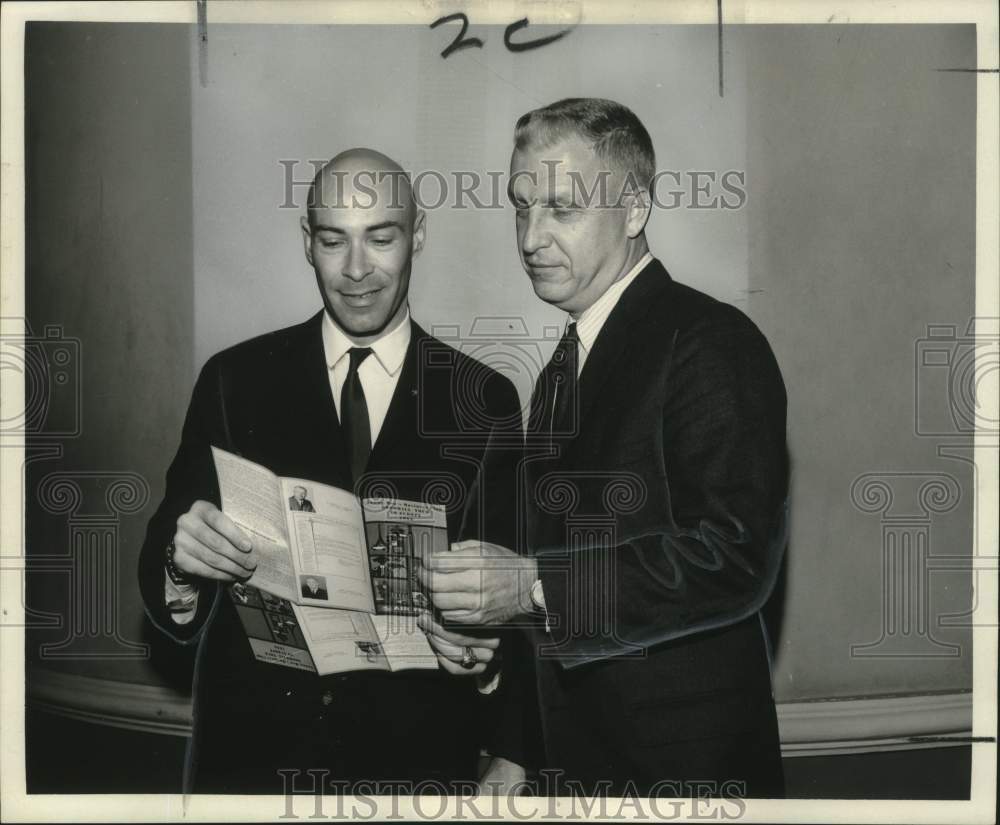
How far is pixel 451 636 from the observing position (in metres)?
2.76

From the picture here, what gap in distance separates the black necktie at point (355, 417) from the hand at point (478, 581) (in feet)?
0.88

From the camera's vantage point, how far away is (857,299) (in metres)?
2.84

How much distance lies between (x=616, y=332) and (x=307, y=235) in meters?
0.76

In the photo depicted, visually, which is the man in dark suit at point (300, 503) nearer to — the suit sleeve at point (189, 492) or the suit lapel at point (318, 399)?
the suit lapel at point (318, 399)

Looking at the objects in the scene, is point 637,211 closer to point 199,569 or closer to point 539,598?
point 539,598

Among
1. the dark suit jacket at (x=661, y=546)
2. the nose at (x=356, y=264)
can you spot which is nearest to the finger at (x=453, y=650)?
the dark suit jacket at (x=661, y=546)

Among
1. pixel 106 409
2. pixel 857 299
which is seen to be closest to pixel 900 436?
pixel 857 299

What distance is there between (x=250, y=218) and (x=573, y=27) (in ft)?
2.88

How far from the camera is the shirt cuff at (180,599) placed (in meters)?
2.85

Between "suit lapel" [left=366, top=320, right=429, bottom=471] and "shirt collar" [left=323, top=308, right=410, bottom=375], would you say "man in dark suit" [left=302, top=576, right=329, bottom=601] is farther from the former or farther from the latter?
"shirt collar" [left=323, top=308, right=410, bottom=375]

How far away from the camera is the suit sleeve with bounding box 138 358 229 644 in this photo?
2.84 metres

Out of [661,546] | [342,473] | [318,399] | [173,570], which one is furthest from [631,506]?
[173,570]

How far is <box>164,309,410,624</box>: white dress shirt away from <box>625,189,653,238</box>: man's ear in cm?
55

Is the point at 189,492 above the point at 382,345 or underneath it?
underneath
